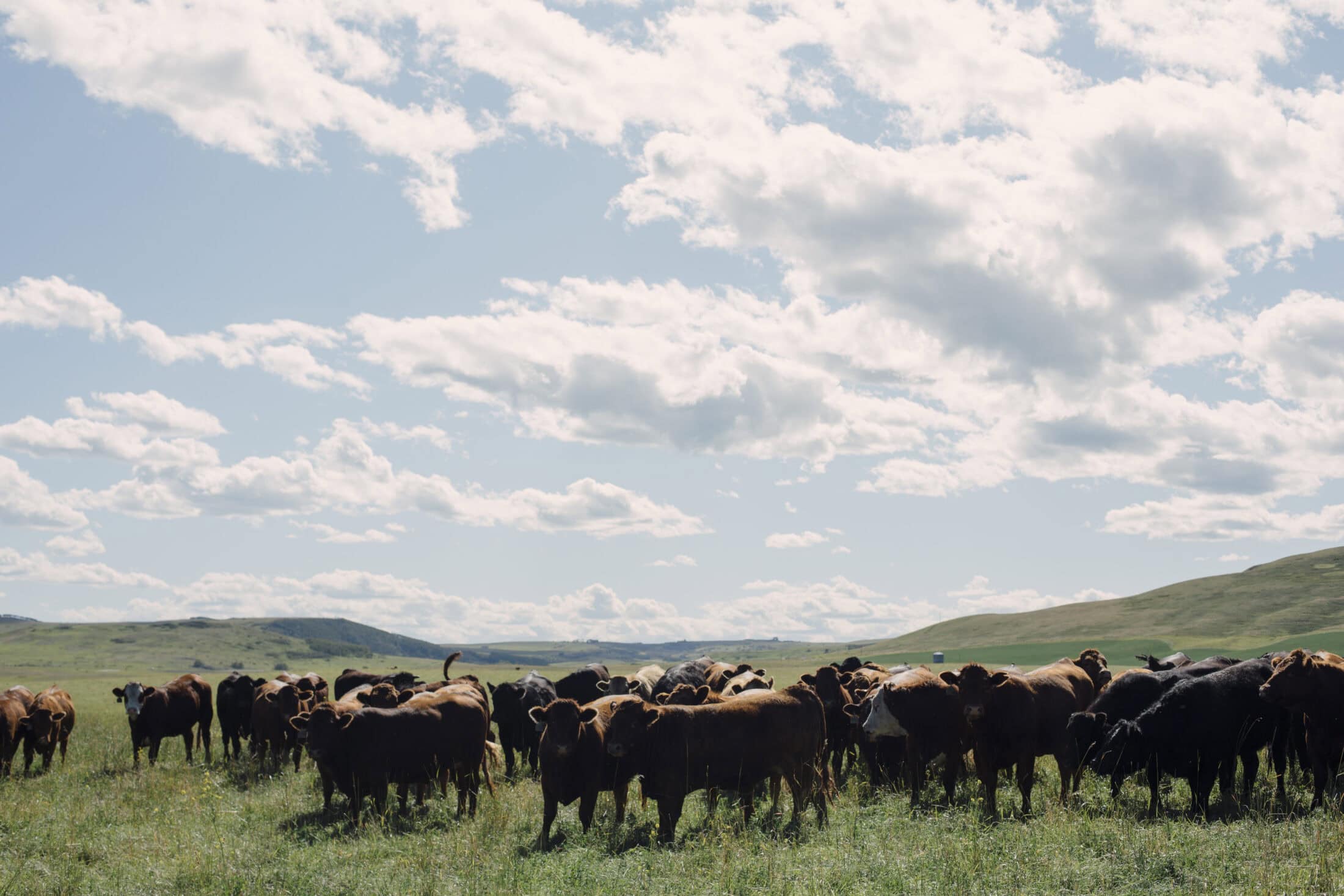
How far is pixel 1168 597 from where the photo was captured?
14762cm

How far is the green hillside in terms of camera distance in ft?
358

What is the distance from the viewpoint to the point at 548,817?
1366 cm

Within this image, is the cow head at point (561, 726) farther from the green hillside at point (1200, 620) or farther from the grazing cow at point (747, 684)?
the green hillside at point (1200, 620)

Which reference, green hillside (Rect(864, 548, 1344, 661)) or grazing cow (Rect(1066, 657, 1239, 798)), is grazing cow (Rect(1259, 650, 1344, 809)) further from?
green hillside (Rect(864, 548, 1344, 661))

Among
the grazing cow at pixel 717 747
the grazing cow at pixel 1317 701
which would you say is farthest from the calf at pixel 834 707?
the grazing cow at pixel 1317 701

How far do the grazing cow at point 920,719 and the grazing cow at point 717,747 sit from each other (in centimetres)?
148

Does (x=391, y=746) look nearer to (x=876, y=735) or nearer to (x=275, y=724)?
(x=876, y=735)

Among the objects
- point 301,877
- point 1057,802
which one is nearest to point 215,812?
point 301,877

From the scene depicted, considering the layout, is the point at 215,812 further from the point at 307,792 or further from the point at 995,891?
the point at 995,891

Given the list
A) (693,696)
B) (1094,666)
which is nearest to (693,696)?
(693,696)

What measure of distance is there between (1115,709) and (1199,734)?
172cm

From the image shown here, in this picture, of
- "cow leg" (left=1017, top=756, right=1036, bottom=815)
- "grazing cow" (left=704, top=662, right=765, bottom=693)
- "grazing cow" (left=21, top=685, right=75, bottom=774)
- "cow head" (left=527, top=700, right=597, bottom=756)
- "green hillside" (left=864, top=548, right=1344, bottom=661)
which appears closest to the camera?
"cow head" (left=527, top=700, right=597, bottom=756)

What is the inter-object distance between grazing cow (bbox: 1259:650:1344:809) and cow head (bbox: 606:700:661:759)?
8.68m

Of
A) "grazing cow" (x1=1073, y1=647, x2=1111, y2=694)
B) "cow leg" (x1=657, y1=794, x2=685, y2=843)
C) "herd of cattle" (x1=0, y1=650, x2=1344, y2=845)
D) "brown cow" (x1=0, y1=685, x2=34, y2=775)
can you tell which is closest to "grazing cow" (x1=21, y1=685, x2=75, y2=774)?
"brown cow" (x1=0, y1=685, x2=34, y2=775)
